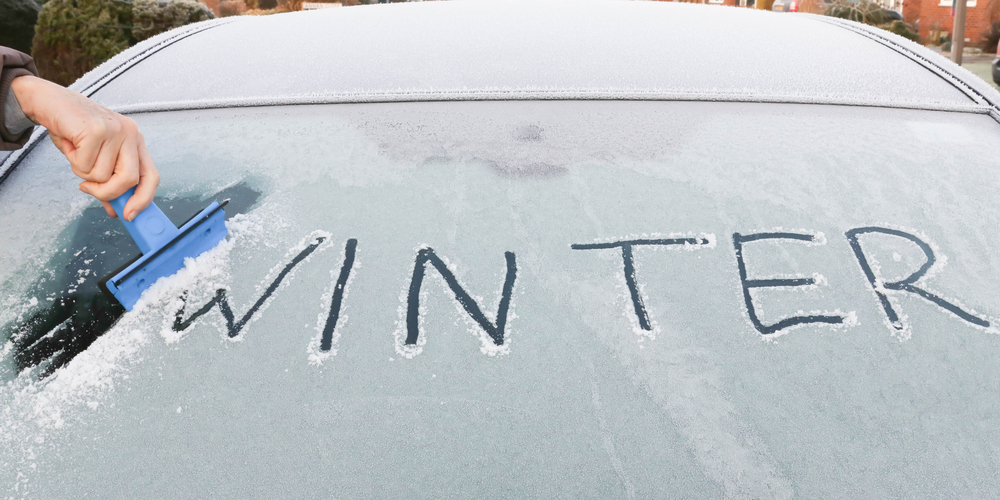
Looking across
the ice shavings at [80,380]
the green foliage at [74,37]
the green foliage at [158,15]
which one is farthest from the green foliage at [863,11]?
the ice shavings at [80,380]

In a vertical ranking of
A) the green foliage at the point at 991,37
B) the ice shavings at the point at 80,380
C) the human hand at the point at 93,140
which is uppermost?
the green foliage at the point at 991,37

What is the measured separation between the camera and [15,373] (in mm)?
815

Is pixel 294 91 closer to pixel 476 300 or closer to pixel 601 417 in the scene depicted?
pixel 476 300

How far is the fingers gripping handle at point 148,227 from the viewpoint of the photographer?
0.93m

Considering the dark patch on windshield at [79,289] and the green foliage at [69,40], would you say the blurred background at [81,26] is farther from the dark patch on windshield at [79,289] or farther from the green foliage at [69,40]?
the dark patch on windshield at [79,289]

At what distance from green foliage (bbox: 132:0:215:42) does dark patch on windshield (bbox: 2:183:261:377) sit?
678 cm

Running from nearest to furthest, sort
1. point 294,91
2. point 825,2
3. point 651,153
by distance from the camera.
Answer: point 651,153 → point 294,91 → point 825,2

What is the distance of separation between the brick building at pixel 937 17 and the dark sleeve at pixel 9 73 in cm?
1709

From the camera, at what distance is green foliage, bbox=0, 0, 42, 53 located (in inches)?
275

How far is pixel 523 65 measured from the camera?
1.26 metres

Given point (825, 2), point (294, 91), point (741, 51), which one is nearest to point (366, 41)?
point (294, 91)

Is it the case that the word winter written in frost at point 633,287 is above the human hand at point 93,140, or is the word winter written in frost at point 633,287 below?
below

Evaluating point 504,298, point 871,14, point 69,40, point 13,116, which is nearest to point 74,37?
point 69,40

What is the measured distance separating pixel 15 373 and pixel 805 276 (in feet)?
3.93
